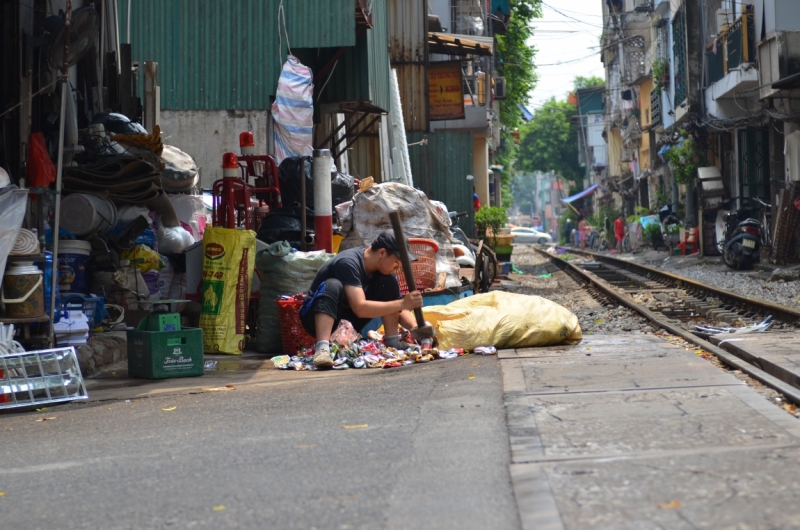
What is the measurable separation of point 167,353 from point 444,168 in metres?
16.0

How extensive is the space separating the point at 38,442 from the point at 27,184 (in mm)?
3504

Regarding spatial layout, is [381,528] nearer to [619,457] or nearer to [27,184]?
[619,457]

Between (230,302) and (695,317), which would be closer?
(230,302)

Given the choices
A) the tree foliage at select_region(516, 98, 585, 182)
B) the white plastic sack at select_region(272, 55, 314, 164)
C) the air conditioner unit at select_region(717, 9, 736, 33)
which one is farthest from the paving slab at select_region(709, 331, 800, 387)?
→ the tree foliage at select_region(516, 98, 585, 182)

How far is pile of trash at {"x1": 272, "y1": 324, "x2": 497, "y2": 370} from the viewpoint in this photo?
739 centimetres

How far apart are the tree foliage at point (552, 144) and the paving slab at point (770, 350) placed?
67.8 metres

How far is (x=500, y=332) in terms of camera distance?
26.1 ft

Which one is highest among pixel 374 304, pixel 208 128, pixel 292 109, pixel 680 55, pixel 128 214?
pixel 680 55

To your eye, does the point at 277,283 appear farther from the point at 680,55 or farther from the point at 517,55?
the point at 517,55

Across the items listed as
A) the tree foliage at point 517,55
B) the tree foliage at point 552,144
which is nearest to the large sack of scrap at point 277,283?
the tree foliage at point 517,55

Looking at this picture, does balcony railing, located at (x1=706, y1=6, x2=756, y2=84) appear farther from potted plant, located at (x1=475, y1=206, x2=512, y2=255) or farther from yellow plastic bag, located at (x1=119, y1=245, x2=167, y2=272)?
yellow plastic bag, located at (x1=119, y1=245, x2=167, y2=272)

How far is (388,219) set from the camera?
34.6ft

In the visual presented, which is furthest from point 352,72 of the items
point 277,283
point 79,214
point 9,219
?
point 9,219

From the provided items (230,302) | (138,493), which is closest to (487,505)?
(138,493)
